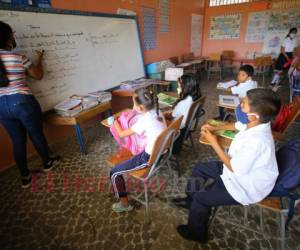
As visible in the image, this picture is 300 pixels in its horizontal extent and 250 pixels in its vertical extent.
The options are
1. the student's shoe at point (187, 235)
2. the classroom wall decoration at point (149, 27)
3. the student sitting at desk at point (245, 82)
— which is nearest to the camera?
the student's shoe at point (187, 235)

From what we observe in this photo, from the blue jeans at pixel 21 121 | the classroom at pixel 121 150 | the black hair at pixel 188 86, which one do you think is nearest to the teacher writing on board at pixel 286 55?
the classroom at pixel 121 150

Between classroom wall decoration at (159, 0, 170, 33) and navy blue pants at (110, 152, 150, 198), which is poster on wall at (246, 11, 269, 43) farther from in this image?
navy blue pants at (110, 152, 150, 198)

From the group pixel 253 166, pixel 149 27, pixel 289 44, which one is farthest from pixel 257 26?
pixel 253 166

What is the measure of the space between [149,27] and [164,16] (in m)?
→ 0.78

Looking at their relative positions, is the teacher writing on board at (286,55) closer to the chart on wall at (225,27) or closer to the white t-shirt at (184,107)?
the chart on wall at (225,27)

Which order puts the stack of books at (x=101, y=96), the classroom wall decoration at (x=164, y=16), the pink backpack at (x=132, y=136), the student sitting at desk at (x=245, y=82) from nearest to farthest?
the pink backpack at (x=132, y=136) → the student sitting at desk at (x=245, y=82) → the stack of books at (x=101, y=96) → the classroom wall decoration at (x=164, y=16)

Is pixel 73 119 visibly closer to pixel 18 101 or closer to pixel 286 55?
pixel 18 101

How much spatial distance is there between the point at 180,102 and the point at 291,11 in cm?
634

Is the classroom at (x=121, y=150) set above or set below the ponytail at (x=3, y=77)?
below

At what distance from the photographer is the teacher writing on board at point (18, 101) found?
158cm

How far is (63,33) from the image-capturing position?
2.32 m

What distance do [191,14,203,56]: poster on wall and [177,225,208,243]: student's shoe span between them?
6.17 m

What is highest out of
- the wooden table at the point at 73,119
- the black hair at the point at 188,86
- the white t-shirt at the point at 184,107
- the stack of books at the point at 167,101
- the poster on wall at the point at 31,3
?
the poster on wall at the point at 31,3

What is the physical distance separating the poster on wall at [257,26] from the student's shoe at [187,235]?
696 centimetres
